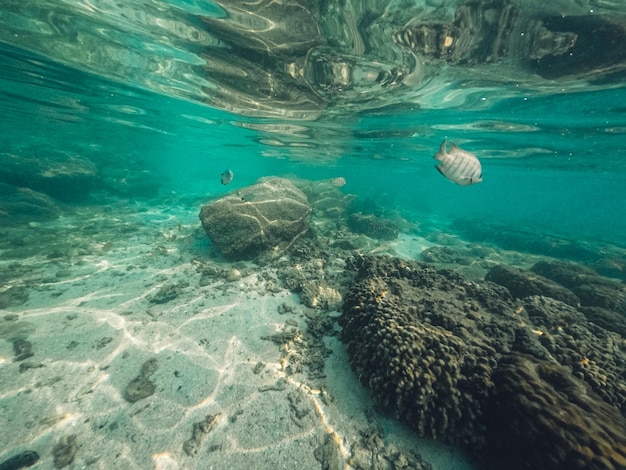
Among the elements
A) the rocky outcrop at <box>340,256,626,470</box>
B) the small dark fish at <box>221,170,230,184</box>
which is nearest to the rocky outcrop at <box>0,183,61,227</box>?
the small dark fish at <box>221,170,230,184</box>

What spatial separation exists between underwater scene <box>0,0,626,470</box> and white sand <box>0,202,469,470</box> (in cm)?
3

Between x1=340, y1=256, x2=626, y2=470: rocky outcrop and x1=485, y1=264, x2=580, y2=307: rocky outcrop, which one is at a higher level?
x1=340, y1=256, x2=626, y2=470: rocky outcrop

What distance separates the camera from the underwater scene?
346 cm

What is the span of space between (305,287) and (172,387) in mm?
3505

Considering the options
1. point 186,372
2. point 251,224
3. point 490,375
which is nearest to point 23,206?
point 251,224

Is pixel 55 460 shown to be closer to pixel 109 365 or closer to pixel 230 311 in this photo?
pixel 109 365

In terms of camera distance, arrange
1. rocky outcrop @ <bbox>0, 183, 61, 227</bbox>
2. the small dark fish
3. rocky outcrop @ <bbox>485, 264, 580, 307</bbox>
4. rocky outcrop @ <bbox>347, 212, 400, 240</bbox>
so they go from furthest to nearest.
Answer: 1. rocky outcrop @ <bbox>347, 212, 400, 240</bbox>
2. rocky outcrop @ <bbox>0, 183, 61, 227</bbox>
3. rocky outcrop @ <bbox>485, 264, 580, 307</bbox>
4. the small dark fish

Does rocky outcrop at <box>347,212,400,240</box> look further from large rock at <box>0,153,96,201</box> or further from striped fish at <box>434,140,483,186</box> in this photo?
large rock at <box>0,153,96,201</box>

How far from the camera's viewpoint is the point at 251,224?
29.5ft

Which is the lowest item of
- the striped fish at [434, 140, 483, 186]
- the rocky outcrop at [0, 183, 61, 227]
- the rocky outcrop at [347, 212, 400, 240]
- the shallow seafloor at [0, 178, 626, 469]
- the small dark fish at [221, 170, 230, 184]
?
the rocky outcrop at [0, 183, 61, 227]

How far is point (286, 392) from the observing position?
167 inches

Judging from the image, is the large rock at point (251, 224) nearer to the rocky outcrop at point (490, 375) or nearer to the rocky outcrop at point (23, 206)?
the rocky outcrop at point (490, 375)

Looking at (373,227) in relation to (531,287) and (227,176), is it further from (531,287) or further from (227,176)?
(227,176)

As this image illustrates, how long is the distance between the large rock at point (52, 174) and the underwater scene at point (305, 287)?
171 millimetres
